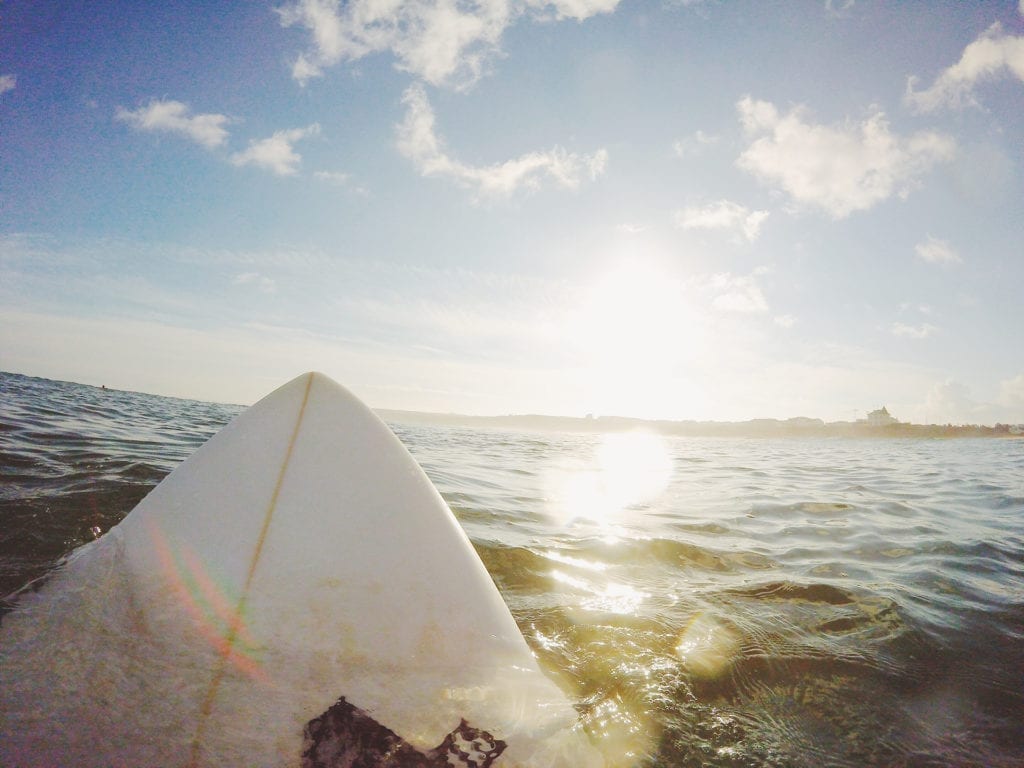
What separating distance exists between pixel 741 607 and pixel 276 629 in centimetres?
298

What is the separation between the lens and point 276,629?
5.34 feet

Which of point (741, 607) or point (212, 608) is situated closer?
point (212, 608)

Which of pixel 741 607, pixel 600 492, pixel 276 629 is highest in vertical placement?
pixel 276 629

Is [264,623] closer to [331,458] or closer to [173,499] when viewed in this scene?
[331,458]

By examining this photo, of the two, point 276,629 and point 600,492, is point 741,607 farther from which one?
point 600,492

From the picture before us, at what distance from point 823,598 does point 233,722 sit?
12.4ft

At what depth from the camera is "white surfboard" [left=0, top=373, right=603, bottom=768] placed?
51.9 inches

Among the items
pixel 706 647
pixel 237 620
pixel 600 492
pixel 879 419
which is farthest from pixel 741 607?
pixel 879 419

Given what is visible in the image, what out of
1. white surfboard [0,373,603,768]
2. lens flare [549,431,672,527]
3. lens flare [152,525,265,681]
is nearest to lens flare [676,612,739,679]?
white surfboard [0,373,603,768]

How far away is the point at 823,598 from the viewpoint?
334 cm

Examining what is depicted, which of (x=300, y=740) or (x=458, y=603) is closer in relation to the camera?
(x=300, y=740)

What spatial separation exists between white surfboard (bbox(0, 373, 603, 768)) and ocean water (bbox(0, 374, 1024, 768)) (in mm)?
609

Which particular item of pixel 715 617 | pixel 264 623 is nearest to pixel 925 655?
pixel 715 617

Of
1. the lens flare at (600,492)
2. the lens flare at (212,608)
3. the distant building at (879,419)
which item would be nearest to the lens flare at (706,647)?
the lens flare at (212,608)
